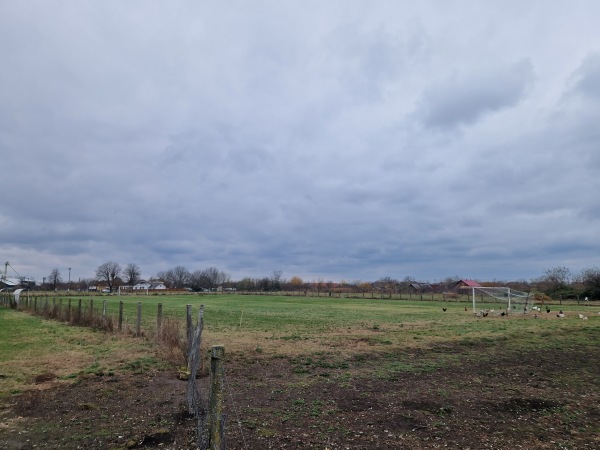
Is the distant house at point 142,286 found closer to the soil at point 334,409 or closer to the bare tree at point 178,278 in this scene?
the bare tree at point 178,278

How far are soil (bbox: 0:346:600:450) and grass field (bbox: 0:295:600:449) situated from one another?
31 mm

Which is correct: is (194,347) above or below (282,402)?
above

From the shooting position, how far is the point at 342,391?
862 centimetres

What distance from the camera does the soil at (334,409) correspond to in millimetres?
6055

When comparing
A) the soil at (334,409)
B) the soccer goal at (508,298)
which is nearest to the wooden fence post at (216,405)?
the soil at (334,409)

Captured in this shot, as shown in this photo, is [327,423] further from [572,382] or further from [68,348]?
[68,348]

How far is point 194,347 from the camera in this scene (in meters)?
7.46

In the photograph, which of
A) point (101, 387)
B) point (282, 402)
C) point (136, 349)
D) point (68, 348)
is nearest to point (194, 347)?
point (282, 402)

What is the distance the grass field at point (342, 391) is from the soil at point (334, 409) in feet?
0.10

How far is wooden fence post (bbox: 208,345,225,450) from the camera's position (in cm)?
425

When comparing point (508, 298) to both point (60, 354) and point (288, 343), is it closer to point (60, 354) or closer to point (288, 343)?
point (288, 343)

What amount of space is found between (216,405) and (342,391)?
4.79 m

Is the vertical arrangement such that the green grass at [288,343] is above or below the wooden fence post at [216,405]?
below

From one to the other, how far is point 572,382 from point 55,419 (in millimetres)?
10604
